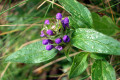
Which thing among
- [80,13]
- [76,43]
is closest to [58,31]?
[76,43]

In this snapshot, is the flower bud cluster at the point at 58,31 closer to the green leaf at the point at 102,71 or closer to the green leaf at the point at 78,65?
the green leaf at the point at 78,65

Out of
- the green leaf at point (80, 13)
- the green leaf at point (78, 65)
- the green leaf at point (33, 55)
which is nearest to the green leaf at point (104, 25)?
the green leaf at point (80, 13)

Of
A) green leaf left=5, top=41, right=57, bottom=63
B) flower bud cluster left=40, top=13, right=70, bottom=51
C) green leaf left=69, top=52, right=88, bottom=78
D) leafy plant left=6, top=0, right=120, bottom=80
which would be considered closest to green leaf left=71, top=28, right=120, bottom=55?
A: leafy plant left=6, top=0, right=120, bottom=80

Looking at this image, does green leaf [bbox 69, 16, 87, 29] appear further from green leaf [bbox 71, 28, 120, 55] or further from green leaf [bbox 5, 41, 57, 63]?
green leaf [bbox 5, 41, 57, 63]

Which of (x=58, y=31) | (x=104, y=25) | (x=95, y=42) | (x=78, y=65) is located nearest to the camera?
(x=95, y=42)

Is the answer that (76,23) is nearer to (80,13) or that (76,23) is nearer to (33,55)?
(80,13)

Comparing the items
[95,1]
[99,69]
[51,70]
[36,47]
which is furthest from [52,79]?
[95,1]
